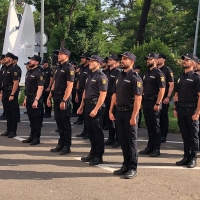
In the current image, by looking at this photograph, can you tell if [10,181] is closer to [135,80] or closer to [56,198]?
[56,198]

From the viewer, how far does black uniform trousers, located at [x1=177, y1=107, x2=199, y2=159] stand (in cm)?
702

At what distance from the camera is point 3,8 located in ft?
138

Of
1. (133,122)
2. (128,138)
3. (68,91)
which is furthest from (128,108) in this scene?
(68,91)

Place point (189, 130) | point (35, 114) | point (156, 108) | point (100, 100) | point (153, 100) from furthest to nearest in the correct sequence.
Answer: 1. point (35, 114)
2. point (153, 100)
3. point (156, 108)
4. point (189, 130)
5. point (100, 100)

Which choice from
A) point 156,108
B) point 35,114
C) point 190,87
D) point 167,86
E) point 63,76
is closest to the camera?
point 190,87

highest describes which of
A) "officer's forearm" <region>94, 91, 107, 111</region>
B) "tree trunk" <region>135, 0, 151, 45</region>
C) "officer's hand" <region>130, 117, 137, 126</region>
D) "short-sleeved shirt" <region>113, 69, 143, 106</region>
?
"tree trunk" <region>135, 0, 151, 45</region>

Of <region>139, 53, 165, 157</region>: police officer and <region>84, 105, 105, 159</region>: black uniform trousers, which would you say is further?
<region>139, 53, 165, 157</region>: police officer

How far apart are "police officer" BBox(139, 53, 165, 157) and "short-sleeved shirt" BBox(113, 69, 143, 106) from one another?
5.30ft

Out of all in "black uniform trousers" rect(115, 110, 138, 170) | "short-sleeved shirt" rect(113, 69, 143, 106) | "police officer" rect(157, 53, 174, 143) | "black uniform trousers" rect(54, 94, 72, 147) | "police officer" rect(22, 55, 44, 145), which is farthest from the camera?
"police officer" rect(157, 53, 174, 143)

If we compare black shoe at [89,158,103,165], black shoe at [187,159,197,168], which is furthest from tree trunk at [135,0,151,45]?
black shoe at [89,158,103,165]

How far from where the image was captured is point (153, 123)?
7.95 m

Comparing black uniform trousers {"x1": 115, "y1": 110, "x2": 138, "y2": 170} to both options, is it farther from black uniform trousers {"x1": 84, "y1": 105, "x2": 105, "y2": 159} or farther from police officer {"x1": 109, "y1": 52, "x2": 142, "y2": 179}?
black uniform trousers {"x1": 84, "y1": 105, "x2": 105, "y2": 159}

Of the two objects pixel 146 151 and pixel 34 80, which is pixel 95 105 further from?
pixel 34 80

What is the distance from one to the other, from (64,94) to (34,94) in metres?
1.10
